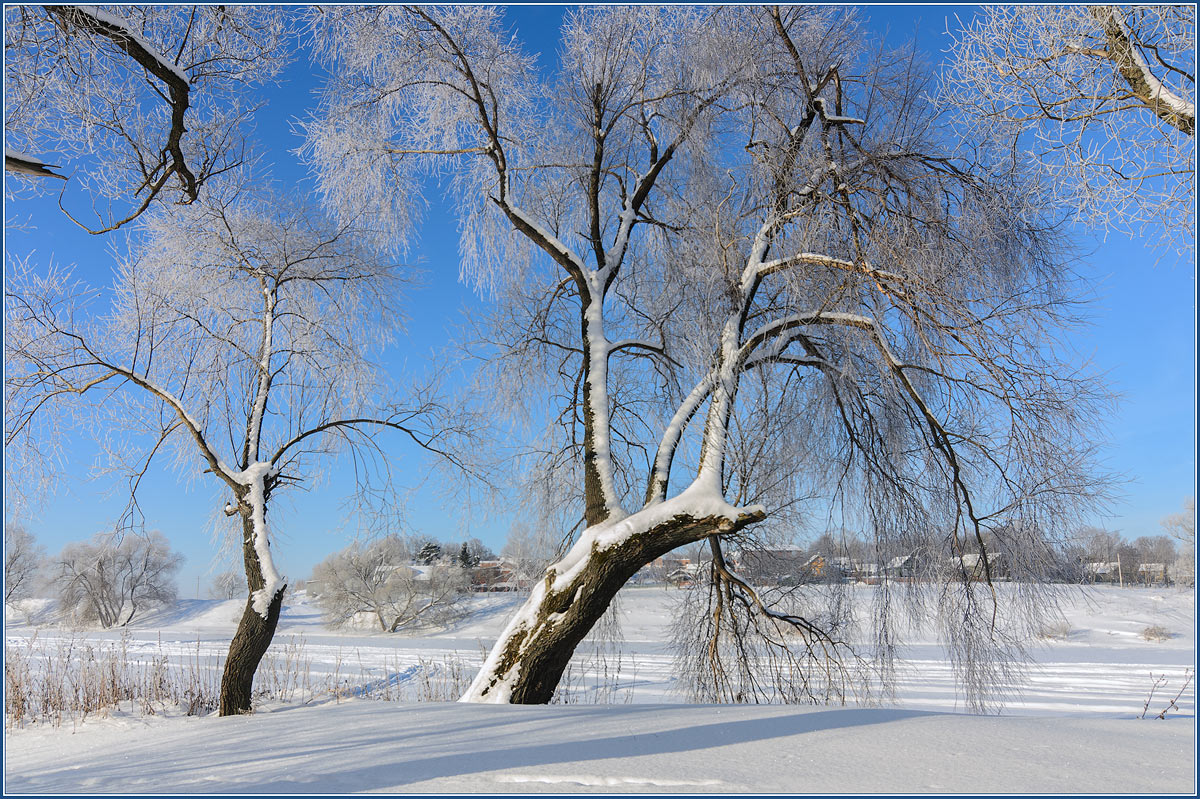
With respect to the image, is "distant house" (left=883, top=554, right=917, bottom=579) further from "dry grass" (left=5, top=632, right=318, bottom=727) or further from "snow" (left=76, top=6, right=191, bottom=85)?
"dry grass" (left=5, top=632, right=318, bottom=727)

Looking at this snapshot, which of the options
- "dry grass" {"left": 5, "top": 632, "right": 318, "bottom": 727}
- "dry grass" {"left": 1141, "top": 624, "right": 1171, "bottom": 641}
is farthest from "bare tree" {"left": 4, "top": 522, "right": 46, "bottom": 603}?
"dry grass" {"left": 1141, "top": 624, "right": 1171, "bottom": 641}

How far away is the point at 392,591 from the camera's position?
1880 centimetres

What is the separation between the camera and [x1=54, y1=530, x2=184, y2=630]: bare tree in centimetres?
1374

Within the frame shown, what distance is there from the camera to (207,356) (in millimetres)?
6566

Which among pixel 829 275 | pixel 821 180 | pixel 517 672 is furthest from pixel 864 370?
pixel 517 672

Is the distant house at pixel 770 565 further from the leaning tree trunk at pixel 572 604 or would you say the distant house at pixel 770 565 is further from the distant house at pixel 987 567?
the leaning tree trunk at pixel 572 604

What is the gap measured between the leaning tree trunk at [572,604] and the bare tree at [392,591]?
13866 millimetres

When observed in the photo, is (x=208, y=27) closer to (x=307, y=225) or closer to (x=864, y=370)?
(x=307, y=225)

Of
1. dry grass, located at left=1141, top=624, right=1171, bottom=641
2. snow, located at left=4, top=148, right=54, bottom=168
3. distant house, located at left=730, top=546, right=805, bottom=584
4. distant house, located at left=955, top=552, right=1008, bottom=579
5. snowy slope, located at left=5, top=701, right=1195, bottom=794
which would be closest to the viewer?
snowy slope, located at left=5, top=701, right=1195, bottom=794

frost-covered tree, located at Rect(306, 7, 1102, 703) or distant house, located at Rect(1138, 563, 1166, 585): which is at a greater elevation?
frost-covered tree, located at Rect(306, 7, 1102, 703)

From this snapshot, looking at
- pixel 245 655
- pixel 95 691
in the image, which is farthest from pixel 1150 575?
pixel 95 691

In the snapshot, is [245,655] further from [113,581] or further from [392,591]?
[392,591]

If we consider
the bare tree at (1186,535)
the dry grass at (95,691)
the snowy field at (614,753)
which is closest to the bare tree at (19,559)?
the dry grass at (95,691)

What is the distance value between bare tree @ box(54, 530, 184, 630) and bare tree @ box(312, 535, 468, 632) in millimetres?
3590
